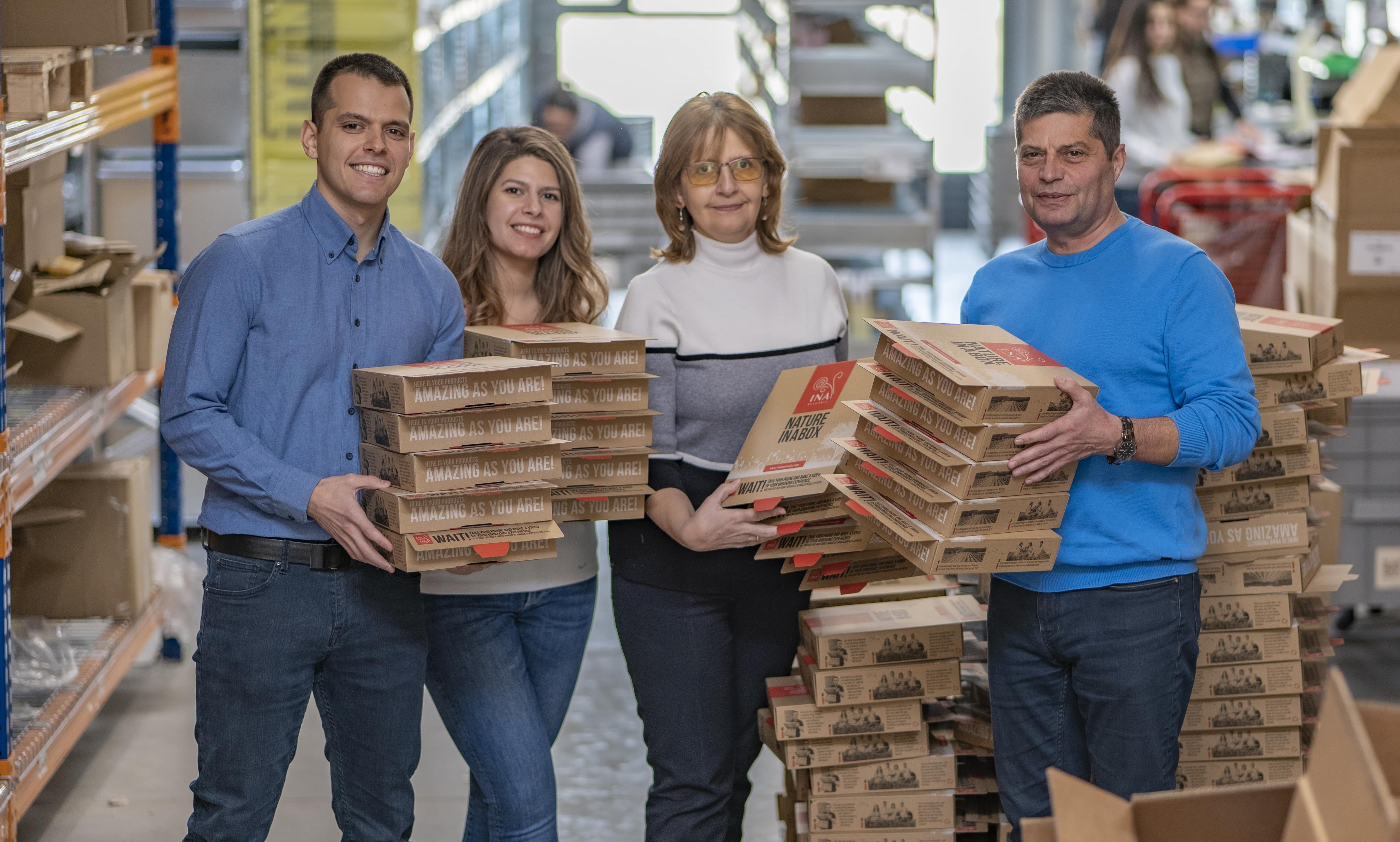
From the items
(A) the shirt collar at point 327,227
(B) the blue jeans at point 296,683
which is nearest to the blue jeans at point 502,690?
(B) the blue jeans at point 296,683

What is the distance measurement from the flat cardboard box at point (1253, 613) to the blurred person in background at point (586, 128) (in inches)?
282

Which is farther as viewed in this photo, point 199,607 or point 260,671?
point 199,607

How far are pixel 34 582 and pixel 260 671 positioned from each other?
2259mm

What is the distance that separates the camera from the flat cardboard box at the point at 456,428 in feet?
7.47

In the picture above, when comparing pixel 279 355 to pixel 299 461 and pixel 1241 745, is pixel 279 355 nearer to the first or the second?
pixel 299 461

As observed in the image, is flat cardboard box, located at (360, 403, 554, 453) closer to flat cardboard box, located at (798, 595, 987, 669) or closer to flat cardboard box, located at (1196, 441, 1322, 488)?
flat cardboard box, located at (798, 595, 987, 669)

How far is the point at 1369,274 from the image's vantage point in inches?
163

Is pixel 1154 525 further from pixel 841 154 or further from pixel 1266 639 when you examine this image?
pixel 841 154

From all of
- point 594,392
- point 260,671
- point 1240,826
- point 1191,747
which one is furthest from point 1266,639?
point 260,671

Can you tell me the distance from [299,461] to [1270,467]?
6.52ft

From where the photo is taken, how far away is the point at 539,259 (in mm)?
2969

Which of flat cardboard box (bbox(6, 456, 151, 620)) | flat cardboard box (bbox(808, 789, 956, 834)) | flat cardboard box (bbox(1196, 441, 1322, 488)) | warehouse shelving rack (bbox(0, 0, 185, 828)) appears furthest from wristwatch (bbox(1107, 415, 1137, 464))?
flat cardboard box (bbox(6, 456, 151, 620))

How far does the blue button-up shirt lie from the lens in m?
2.30

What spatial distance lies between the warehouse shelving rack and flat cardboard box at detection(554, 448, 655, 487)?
Answer: 1.34 m
